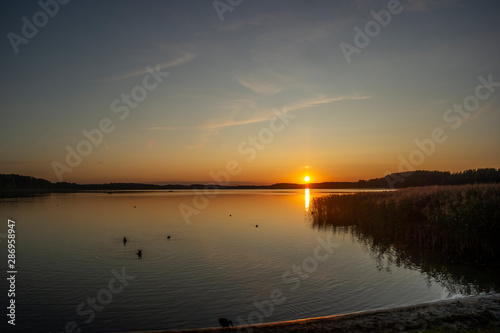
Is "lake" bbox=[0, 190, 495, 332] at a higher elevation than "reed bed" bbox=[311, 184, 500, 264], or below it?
below

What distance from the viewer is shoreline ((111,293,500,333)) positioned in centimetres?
927

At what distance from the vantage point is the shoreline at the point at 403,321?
9266 millimetres

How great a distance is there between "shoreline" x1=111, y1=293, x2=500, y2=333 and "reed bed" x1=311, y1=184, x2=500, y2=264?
1035 cm

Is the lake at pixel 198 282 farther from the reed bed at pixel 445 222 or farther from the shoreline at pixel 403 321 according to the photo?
the reed bed at pixel 445 222

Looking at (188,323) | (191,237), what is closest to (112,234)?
(191,237)

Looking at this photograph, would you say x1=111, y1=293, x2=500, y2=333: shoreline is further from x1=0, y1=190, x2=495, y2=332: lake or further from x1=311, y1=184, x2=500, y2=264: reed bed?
x1=311, y1=184, x2=500, y2=264: reed bed

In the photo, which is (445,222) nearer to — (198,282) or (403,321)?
(403,321)

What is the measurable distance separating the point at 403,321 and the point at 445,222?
15189mm

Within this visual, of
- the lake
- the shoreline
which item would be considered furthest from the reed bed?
the shoreline

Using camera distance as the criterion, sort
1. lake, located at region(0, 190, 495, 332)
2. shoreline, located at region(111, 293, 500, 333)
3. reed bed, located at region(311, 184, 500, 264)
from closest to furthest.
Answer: shoreline, located at region(111, 293, 500, 333) < lake, located at region(0, 190, 495, 332) < reed bed, located at region(311, 184, 500, 264)

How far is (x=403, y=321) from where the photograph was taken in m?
9.77

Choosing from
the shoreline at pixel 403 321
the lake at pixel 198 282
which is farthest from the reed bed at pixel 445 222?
the shoreline at pixel 403 321

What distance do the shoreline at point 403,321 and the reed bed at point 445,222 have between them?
33.9 ft

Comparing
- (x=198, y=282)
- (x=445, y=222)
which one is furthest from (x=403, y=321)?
(x=445, y=222)
